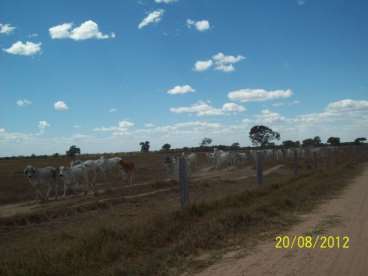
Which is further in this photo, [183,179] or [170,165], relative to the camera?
[170,165]

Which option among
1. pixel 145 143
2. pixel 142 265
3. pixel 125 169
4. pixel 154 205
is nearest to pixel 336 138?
pixel 145 143

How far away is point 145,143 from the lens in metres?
118

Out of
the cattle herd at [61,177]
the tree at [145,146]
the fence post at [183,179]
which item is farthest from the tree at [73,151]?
the fence post at [183,179]

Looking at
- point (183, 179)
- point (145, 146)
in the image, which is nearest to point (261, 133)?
point (145, 146)

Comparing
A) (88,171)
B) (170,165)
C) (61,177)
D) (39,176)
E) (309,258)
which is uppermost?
(170,165)

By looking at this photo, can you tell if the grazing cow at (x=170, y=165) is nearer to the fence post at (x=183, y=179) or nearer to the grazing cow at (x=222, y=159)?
the grazing cow at (x=222, y=159)

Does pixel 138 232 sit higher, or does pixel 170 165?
pixel 170 165

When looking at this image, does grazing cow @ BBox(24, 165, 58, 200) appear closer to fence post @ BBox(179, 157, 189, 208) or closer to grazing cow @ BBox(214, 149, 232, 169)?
fence post @ BBox(179, 157, 189, 208)

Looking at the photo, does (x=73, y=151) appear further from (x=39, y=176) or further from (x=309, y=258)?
(x=309, y=258)

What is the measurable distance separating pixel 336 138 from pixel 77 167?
12280 cm

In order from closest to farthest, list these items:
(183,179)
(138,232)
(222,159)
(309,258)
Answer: (309,258), (138,232), (183,179), (222,159)

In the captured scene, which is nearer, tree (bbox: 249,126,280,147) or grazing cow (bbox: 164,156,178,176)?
grazing cow (bbox: 164,156,178,176)
